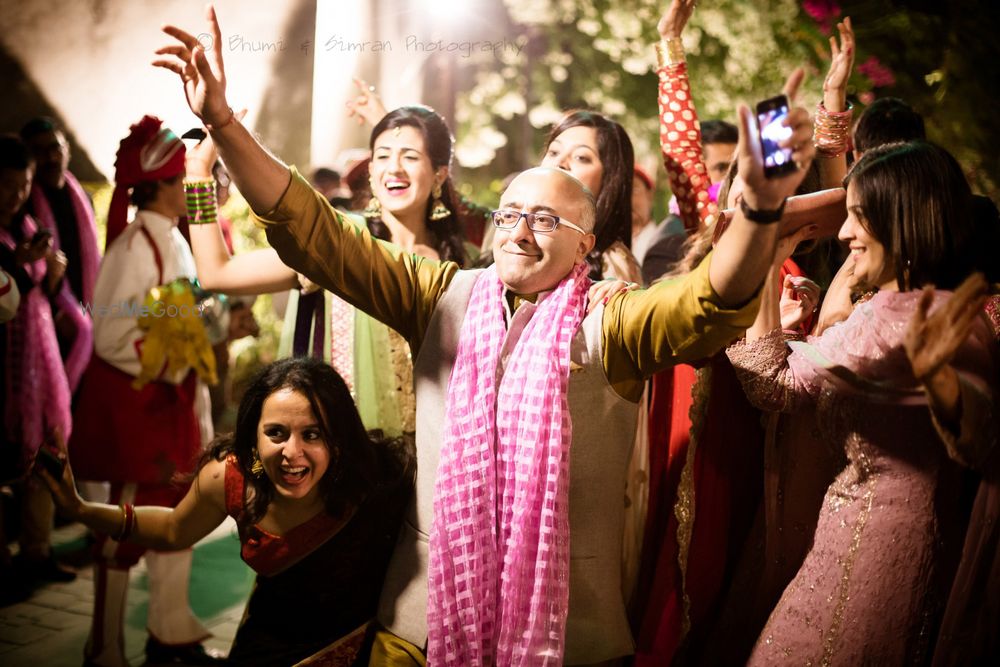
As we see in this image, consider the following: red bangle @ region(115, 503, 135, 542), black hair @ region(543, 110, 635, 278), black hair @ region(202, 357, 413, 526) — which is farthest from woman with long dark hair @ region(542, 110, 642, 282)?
red bangle @ region(115, 503, 135, 542)

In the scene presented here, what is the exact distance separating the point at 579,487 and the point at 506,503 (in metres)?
0.19

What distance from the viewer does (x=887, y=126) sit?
9.65 feet

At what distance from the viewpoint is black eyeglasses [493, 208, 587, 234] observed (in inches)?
85.3

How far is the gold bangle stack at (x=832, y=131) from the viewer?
9.38 ft

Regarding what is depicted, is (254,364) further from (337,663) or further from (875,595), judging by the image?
(875,595)

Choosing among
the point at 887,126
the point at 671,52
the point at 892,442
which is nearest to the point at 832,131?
the point at 887,126

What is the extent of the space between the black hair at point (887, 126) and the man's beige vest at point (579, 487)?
4.55 feet

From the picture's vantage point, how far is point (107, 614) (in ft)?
11.2

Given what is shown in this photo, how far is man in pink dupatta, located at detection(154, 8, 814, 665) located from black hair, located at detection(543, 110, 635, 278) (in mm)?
862

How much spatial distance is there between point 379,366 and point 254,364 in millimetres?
3512

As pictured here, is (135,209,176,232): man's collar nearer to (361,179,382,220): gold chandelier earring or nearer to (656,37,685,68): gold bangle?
(361,179,382,220): gold chandelier earring

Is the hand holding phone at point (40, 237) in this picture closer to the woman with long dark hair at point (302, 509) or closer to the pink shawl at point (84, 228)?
the pink shawl at point (84, 228)

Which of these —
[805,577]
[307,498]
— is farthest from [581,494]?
[307,498]
